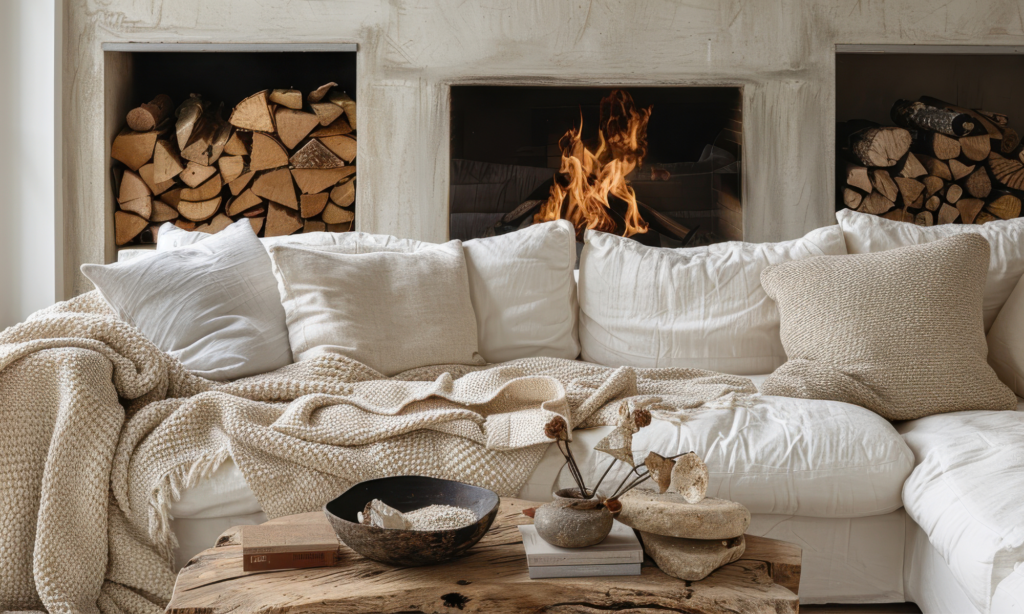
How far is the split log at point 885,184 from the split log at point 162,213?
293cm

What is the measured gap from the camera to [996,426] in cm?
188

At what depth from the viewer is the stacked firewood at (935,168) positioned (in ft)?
12.1

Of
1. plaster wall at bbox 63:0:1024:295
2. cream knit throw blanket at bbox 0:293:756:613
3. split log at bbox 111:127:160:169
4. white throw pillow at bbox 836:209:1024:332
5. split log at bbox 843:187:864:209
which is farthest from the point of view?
split log at bbox 843:187:864:209

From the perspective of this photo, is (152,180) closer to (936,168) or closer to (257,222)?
(257,222)

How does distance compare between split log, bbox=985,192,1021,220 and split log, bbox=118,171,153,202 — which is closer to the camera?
split log, bbox=118,171,153,202

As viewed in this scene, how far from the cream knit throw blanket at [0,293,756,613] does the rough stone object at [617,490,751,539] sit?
51cm

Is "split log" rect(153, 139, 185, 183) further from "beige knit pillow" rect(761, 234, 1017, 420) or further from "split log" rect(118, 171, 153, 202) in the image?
"beige knit pillow" rect(761, 234, 1017, 420)

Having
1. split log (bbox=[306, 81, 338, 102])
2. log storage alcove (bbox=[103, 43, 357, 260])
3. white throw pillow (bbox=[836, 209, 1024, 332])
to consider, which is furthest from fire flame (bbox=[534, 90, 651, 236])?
white throw pillow (bbox=[836, 209, 1024, 332])

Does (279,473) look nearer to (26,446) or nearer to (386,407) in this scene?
(386,407)

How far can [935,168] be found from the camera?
12.2ft

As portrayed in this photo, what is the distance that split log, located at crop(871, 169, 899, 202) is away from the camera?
3676mm

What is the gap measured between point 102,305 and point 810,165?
2659 millimetres

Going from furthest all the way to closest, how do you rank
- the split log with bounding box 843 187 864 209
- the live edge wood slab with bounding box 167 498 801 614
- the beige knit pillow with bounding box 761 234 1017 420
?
the split log with bounding box 843 187 864 209 < the beige knit pillow with bounding box 761 234 1017 420 < the live edge wood slab with bounding box 167 498 801 614

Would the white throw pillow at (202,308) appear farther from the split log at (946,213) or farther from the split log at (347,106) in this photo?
the split log at (946,213)
